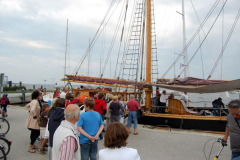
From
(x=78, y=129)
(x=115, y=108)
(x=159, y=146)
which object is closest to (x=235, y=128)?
(x=78, y=129)

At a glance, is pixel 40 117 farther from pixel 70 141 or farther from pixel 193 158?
pixel 193 158

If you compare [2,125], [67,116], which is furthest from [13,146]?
[67,116]

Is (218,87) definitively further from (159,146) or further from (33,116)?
(33,116)

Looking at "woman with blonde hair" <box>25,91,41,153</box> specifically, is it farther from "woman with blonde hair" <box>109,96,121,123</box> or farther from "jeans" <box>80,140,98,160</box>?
"woman with blonde hair" <box>109,96,121,123</box>

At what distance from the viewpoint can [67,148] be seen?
2105 mm

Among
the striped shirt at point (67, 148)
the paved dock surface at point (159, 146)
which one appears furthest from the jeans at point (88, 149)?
the paved dock surface at point (159, 146)

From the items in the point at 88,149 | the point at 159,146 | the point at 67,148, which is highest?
the point at 67,148

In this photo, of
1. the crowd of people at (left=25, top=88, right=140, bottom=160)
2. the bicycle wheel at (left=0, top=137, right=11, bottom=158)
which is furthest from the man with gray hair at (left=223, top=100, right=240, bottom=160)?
the bicycle wheel at (left=0, top=137, right=11, bottom=158)

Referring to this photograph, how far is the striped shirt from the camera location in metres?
2.09

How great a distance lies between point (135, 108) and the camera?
25.2 ft

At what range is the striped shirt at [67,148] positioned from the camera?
2.09m

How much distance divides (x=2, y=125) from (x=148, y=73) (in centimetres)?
708

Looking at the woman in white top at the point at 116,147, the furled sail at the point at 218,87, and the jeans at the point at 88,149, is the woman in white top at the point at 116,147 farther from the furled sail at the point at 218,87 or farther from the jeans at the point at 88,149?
the furled sail at the point at 218,87

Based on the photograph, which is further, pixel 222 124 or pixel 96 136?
pixel 222 124
